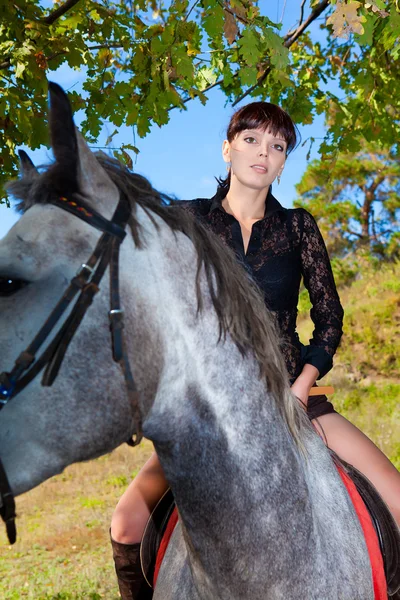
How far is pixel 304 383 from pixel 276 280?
0.51 m

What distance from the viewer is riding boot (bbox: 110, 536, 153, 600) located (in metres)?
2.50

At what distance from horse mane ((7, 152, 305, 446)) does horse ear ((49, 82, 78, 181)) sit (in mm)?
110

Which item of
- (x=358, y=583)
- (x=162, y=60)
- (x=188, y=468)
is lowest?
(x=358, y=583)

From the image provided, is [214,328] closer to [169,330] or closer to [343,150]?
[169,330]

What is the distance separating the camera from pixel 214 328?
1610 mm

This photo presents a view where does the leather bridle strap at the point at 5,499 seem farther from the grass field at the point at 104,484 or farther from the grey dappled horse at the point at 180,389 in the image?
the grass field at the point at 104,484

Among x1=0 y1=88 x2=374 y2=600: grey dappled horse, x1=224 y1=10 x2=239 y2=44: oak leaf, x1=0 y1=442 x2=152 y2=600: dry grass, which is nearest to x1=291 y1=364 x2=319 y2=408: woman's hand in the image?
x1=0 y1=88 x2=374 y2=600: grey dappled horse

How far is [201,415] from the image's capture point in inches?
61.3

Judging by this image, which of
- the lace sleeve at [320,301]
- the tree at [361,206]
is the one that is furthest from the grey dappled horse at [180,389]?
the tree at [361,206]

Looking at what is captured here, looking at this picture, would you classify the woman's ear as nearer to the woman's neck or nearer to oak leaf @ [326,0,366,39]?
the woman's neck

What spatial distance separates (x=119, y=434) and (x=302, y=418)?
0.78 meters

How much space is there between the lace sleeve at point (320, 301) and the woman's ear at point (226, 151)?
21.1 inches

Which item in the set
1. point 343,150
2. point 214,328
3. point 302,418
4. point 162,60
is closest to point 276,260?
point 302,418

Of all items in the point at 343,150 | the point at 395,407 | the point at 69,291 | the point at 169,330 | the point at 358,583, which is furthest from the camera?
the point at 395,407
